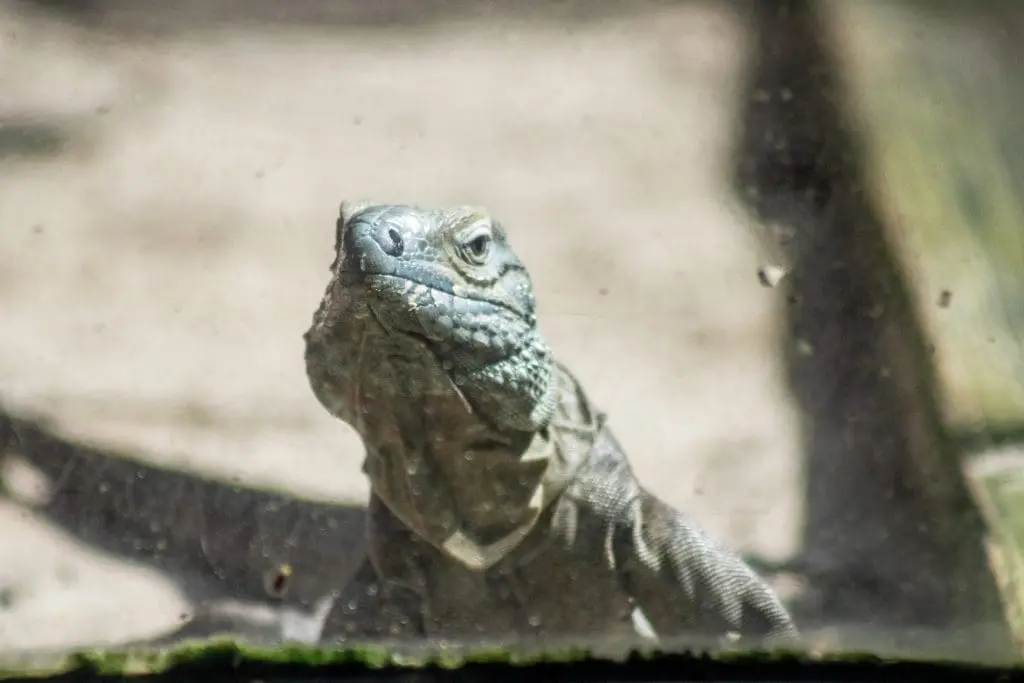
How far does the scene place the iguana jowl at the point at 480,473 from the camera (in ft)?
6.31

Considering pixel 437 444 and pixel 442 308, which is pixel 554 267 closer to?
pixel 437 444

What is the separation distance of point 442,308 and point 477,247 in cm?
15

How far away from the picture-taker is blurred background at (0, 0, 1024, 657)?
2.50 meters

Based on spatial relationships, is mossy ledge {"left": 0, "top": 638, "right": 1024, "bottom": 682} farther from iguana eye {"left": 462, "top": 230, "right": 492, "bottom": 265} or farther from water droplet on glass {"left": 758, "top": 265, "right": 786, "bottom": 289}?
water droplet on glass {"left": 758, "top": 265, "right": 786, "bottom": 289}

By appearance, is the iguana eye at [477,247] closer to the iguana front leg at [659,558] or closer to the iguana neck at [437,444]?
the iguana neck at [437,444]

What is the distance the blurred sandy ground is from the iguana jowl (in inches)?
12.2

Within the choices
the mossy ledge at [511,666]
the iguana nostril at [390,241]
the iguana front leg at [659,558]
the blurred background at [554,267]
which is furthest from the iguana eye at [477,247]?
the blurred background at [554,267]

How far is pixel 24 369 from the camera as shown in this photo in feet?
9.03

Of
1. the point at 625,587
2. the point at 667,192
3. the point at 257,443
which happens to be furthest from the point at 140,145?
the point at 625,587

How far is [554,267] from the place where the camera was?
3.29 metres

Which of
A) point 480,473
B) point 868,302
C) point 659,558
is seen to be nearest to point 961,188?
point 868,302

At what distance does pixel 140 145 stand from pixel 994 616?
249cm

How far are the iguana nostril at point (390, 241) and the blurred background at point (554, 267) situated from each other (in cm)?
77

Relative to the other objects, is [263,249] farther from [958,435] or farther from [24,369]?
[958,435]
